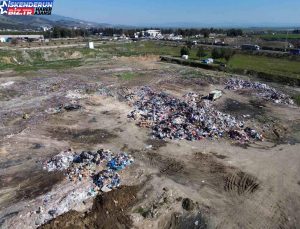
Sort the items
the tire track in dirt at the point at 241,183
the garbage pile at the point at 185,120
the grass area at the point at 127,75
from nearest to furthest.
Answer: the tire track in dirt at the point at 241,183, the garbage pile at the point at 185,120, the grass area at the point at 127,75

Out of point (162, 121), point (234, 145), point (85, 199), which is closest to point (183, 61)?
point (162, 121)

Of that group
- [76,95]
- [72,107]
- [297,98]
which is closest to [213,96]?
[297,98]

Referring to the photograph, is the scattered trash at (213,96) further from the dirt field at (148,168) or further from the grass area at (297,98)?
the grass area at (297,98)

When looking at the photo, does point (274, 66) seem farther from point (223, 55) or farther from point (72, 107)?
point (72, 107)

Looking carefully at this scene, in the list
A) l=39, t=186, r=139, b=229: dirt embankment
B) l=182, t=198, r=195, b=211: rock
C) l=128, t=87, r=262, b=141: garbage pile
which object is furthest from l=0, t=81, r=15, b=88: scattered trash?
l=182, t=198, r=195, b=211: rock

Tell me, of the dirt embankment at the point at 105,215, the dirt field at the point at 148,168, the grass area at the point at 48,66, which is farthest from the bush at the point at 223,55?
the dirt embankment at the point at 105,215

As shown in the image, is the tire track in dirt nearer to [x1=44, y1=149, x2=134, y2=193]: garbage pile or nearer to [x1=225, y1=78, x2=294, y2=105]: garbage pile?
[x1=44, y1=149, x2=134, y2=193]: garbage pile
